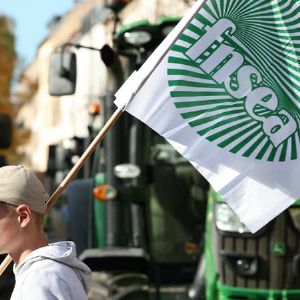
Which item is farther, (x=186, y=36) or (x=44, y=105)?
(x=44, y=105)

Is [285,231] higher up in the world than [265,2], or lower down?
lower down

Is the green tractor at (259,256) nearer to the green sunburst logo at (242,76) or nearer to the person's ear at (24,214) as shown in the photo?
the green sunburst logo at (242,76)

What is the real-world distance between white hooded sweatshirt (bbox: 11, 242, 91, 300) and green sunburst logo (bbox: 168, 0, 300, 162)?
137cm

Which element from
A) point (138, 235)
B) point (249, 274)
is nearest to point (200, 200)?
point (138, 235)

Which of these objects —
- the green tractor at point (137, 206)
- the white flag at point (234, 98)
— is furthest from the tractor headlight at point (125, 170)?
the white flag at point (234, 98)

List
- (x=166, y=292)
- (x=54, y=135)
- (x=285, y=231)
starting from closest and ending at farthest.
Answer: (x=285, y=231)
(x=166, y=292)
(x=54, y=135)

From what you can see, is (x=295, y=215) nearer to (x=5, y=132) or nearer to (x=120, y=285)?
(x=120, y=285)

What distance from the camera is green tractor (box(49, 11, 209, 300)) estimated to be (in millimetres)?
10055

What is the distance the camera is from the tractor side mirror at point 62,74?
8.76 metres

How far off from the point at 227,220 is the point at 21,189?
4.80 m

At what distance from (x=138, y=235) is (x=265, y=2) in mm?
5023

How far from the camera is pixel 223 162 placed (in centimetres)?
538

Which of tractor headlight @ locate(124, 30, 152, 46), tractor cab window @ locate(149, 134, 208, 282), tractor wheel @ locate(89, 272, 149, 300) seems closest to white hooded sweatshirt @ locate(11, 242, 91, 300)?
tractor wheel @ locate(89, 272, 149, 300)

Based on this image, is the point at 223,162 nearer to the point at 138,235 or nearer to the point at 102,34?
the point at 138,235
